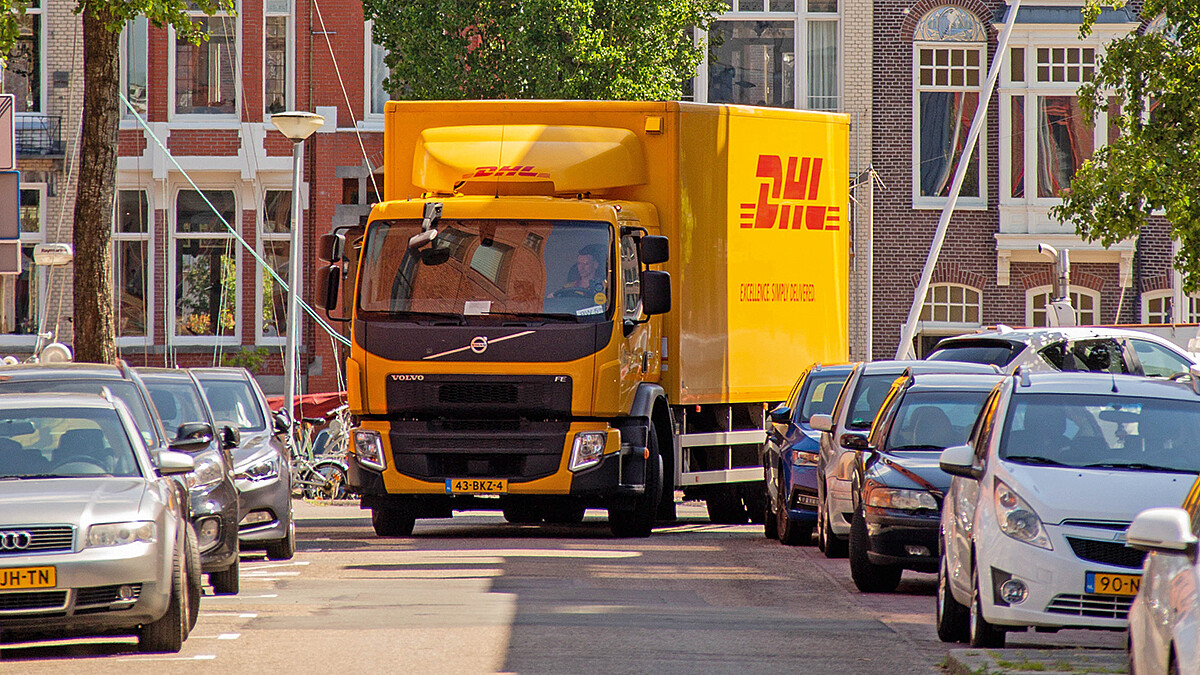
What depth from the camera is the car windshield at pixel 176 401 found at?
619 inches

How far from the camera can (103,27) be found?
19.7 meters

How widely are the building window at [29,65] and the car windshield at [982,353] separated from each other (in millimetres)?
23831

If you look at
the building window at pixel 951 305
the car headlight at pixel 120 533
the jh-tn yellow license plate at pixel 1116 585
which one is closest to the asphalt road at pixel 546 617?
the car headlight at pixel 120 533

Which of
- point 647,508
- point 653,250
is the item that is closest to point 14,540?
point 653,250

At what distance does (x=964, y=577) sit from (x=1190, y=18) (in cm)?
1268

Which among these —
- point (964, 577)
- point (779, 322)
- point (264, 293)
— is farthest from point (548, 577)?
point (264, 293)

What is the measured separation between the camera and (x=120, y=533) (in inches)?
384

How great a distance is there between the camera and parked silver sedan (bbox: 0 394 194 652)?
9539 mm

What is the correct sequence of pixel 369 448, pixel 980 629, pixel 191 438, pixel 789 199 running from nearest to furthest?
pixel 980 629
pixel 191 438
pixel 369 448
pixel 789 199

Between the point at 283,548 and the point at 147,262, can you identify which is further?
the point at 147,262

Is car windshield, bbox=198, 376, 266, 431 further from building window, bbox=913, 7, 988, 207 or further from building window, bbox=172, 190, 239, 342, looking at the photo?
building window, bbox=913, 7, 988, 207

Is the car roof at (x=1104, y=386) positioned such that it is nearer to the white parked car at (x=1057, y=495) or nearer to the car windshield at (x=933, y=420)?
the white parked car at (x=1057, y=495)

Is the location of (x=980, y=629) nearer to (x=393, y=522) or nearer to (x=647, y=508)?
(x=647, y=508)

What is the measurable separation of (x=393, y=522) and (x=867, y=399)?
16.0 ft
